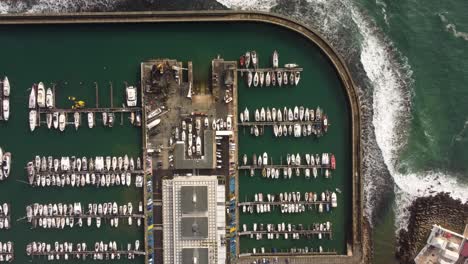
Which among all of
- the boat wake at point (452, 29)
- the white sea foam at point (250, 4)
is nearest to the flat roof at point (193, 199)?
the white sea foam at point (250, 4)

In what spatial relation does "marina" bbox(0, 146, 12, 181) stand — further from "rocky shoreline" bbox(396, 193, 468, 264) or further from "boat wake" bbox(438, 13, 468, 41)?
"boat wake" bbox(438, 13, 468, 41)

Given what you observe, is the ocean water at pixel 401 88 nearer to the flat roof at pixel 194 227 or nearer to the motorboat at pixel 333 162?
the motorboat at pixel 333 162

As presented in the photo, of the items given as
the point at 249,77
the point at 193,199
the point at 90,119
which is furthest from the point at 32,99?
the point at 249,77

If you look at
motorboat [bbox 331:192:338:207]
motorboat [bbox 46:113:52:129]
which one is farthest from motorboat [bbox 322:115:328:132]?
motorboat [bbox 46:113:52:129]

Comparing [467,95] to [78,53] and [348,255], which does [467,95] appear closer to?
[348,255]

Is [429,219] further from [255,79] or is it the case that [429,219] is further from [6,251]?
[6,251]

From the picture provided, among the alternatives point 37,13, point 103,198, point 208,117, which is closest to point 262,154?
point 208,117
